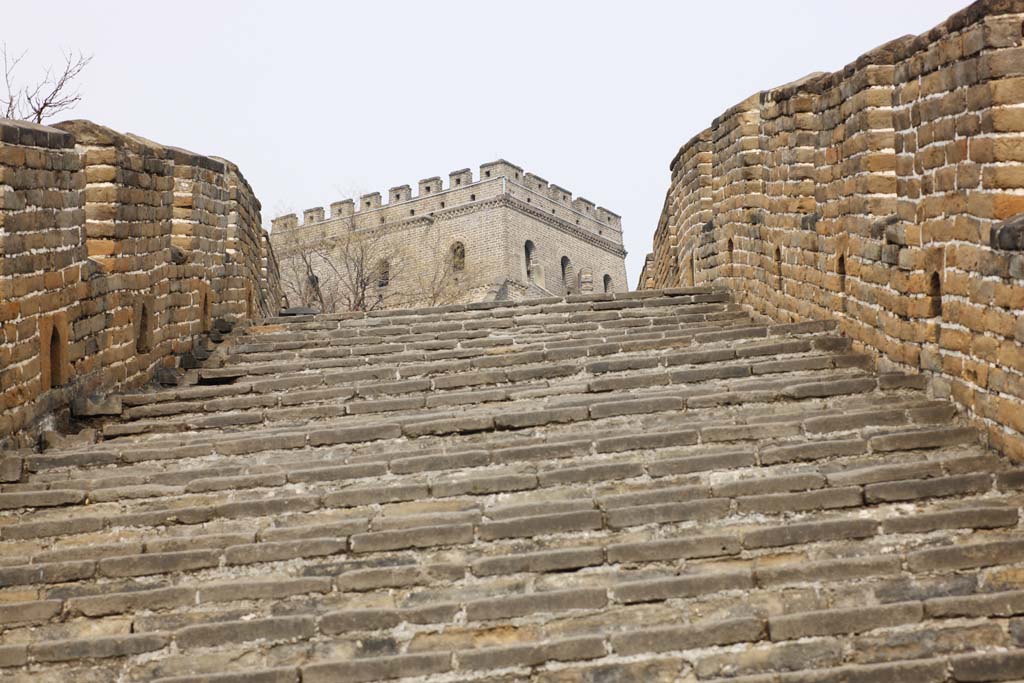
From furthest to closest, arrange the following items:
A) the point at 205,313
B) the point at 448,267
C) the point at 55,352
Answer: the point at 448,267 < the point at 205,313 < the point at 55,352

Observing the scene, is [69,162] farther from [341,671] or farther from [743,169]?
[743,169]

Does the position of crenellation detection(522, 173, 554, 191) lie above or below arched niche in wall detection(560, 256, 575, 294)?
above

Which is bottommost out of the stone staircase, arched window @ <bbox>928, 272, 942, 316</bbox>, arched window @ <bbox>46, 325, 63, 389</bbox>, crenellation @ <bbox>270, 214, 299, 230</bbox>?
the stone staircase

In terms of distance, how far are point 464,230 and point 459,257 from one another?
3.55 ft

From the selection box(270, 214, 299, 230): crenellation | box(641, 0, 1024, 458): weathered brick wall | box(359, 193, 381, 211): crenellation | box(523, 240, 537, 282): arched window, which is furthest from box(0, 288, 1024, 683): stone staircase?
box(523, 240, 537, 282): arched window

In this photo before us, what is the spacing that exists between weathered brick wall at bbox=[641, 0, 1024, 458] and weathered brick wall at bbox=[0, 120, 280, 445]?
429cm

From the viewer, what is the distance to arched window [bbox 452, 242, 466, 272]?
149 feet

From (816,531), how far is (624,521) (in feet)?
2.80

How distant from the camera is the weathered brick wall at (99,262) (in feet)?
23.6

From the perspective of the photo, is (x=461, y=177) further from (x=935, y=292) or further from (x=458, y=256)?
(x=935, y=292)

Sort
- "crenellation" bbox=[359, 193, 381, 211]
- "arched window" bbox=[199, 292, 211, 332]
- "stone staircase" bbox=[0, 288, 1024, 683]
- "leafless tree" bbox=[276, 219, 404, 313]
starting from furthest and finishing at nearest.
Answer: "crenellation" bbox=[359, 193, 381, 211] < "leafless tree" bbox=[276, 219, 404, 313] < "arched window" bbox=[199, 292, 211, 332] < "stone staircase" bbox=[0, 288, 1024, 683]

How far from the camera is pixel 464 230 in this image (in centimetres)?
4497

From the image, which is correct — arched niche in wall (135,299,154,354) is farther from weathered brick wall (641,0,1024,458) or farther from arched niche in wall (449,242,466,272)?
arched niche in wall (449,242,466,272)

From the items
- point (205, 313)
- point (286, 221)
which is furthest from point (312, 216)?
point (205, 313)
